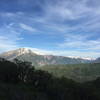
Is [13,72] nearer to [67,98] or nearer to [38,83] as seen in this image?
[38,83]

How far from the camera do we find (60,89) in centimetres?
7869

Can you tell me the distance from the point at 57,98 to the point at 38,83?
27.1 metres

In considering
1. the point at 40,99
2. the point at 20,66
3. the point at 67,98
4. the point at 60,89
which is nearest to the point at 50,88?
the point at 60,89

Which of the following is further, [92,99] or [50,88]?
[50,88]

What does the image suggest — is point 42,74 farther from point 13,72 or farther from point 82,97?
point 82,97

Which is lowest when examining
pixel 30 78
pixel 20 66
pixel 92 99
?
pixel 92 99

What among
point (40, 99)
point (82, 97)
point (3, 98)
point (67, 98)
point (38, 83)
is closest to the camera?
point (3, 98)

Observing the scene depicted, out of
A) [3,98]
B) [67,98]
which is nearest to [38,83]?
[67,98]

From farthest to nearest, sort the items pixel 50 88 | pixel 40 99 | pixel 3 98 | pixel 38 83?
pixel 38 83 < pixel 50 88 < pixel 40 99 < pixel 3 98

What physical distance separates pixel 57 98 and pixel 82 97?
38.1 feet

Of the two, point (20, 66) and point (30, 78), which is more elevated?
point (20, 66)

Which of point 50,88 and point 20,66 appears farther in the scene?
point 20,66

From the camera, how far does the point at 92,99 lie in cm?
7544

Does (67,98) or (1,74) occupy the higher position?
(1,74)
